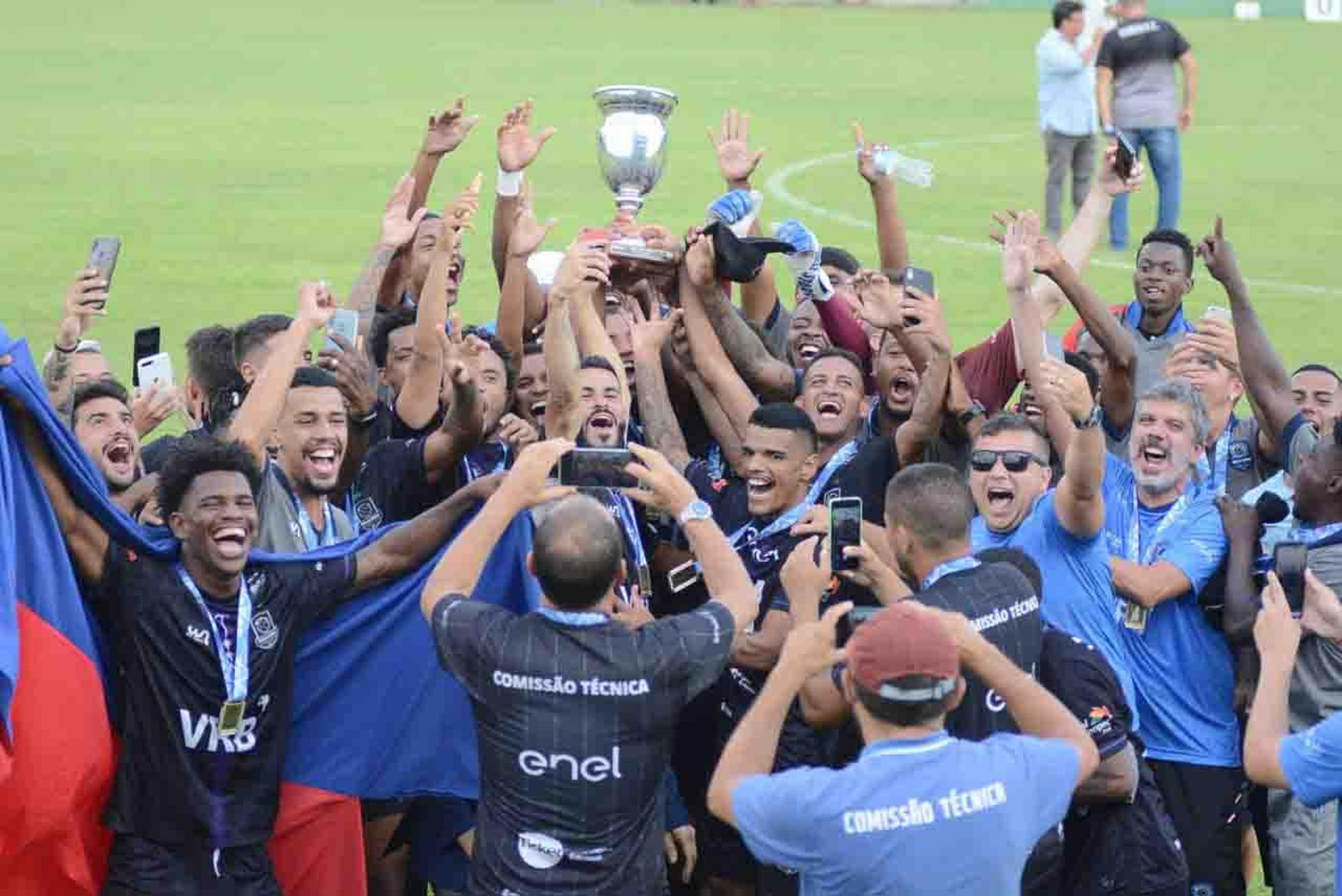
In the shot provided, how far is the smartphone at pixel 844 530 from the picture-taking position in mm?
5988

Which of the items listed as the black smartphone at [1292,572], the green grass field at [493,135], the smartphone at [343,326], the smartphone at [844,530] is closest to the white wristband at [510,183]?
the smartphone at [343,326]

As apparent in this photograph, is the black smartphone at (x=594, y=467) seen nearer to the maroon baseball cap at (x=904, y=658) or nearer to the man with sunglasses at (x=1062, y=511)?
the man with sunglasses at (x=1062, y=511)

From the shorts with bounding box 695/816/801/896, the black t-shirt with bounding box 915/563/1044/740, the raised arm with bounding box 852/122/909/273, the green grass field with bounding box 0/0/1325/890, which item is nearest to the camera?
the black t-shirt with bounding box 915/563/1044/740

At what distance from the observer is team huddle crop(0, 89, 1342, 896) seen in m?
5.42

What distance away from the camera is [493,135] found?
92.7ft

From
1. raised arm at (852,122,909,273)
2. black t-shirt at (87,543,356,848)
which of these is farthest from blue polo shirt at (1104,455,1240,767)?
raised arm at (852,122,909,273)

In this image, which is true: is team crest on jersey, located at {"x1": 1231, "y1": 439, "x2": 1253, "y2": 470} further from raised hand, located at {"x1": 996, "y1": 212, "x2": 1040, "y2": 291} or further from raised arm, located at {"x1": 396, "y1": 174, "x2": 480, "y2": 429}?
raised arm, located at {"x1": 396, "y1": 174, "x2": 480, "y2": 429}

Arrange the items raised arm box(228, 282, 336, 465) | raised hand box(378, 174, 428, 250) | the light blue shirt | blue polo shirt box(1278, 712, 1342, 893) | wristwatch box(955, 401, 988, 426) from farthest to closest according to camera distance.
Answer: the light blue shirt
raised hand box(378, 174, 428, 250)
wristwatch box(955, 401, 988, 426)
raised arm box(228, 282, 336, 465)
blue polo shirt box(1278, 712, 1342, 893)

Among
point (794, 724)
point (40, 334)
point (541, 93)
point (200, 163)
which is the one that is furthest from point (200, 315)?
point (541, 93)

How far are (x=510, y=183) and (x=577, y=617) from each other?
4486 mm

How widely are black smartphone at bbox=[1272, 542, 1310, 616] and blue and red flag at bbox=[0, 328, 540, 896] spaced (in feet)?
7.63

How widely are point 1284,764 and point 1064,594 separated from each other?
120 centimetres

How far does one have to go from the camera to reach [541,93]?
32.0m

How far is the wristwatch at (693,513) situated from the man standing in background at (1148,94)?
15244 mm
